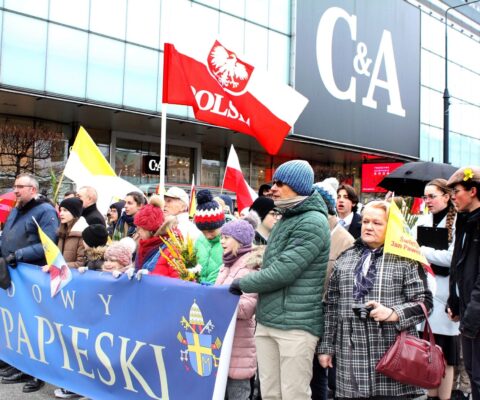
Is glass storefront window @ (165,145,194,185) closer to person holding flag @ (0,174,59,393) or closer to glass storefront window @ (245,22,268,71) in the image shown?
glass storefront window @ (245,22,268,71)

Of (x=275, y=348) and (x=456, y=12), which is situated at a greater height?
(x=456, y=12)

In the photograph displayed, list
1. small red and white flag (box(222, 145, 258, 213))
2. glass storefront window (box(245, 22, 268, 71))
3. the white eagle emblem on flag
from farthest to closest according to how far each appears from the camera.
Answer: glass storefront window (box(245, 22, 268, 71)), small red and white flag (box(222, 145, 258, 213)), the white eagle emblem on flag

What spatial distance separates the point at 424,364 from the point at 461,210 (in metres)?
1.08

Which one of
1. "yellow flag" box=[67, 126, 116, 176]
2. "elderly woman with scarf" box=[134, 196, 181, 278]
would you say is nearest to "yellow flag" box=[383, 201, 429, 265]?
"elderly woman with scarf" box=[134, 196, 181, 278]

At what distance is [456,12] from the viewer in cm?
3659

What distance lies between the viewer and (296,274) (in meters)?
3.35

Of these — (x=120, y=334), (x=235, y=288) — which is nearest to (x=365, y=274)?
(x=235, y=288)

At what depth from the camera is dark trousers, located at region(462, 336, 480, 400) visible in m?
3.51

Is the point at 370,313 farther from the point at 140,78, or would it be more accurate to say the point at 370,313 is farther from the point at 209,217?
the point at 140,78

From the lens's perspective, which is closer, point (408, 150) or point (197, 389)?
point (197, 389)

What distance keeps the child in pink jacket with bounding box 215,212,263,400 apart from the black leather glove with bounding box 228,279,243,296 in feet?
0.68

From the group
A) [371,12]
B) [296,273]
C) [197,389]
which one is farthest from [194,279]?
[371,12]

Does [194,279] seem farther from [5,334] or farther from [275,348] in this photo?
[5,334]

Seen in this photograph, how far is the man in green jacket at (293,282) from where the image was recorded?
3.37 m
